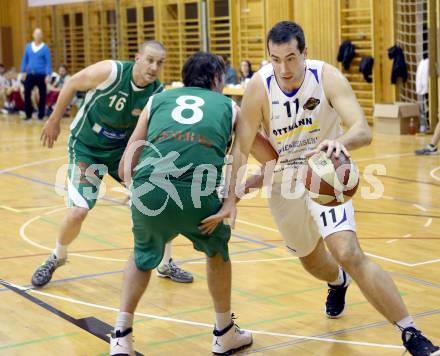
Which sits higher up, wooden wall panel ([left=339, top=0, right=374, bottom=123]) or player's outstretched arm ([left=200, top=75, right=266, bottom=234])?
wooden wall panel ([left=339, top=0, right=374, bottom=123])

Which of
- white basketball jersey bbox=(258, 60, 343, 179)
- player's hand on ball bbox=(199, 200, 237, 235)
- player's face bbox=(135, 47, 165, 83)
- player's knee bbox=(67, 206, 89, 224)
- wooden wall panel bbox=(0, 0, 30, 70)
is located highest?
wooden wall panel bbox=(0, 0, 30, 70)

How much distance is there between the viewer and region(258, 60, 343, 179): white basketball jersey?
4.12m

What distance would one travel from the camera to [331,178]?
365 cm

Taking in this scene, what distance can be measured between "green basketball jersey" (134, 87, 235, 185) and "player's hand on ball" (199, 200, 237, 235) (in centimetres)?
13

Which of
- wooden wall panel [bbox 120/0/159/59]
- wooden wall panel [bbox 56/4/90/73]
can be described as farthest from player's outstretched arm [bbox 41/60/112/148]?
wooden wall panel [bbox 56/4/90/73]

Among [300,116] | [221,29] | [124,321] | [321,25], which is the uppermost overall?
[221,29]

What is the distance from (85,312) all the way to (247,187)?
54.5 inches

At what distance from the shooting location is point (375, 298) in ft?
11.8

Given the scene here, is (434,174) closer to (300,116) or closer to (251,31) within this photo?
(300,116)

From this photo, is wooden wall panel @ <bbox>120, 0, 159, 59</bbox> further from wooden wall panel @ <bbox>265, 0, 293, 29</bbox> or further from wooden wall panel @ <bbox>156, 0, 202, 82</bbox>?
wooden wall panel @ <bbox>265, 0, 293, 29</bbox>

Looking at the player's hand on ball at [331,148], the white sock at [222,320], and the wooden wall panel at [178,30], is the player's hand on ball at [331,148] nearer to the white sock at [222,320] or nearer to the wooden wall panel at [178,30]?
the white sock at [222,320]

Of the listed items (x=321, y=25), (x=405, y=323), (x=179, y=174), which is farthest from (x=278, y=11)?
(x=405, y=323)

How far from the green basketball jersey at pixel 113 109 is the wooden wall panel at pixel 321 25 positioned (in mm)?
10021

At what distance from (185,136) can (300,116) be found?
721 mm
